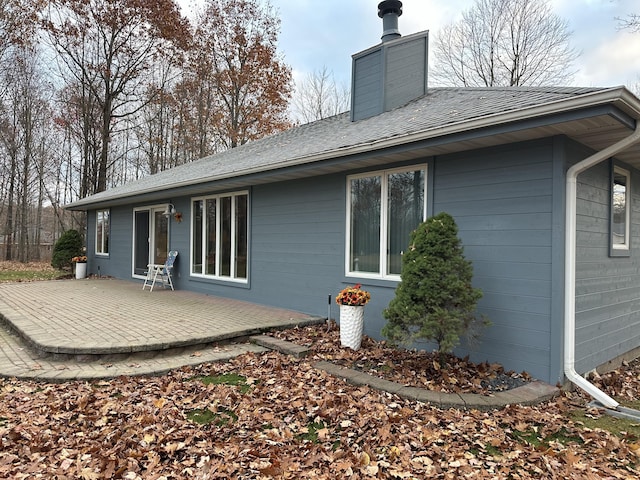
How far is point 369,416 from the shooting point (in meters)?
2.94

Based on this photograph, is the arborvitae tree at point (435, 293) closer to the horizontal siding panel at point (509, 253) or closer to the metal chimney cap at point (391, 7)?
the horizontal siding panel at point (509, 253)

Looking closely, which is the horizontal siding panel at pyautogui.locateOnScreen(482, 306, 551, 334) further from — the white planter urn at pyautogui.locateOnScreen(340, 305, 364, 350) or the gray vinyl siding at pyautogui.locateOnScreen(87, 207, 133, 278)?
the gray vinyl siding at pyautogui.locateOnScreen(87, 207, 133, 278)

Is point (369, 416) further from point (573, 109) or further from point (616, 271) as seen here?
point (616, 271)

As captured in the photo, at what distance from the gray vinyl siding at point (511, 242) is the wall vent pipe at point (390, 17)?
3698 millimetres

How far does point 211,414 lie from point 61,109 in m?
18.6

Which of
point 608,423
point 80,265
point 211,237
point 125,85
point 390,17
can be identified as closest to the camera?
point 608,423

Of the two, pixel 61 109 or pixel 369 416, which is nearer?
pixel 369 416

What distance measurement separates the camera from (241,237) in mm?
7375

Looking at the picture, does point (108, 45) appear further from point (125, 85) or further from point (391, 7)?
point (391, 7)

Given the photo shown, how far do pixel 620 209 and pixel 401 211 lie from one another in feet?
8.94

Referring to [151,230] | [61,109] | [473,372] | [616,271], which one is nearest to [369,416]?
[473,372]

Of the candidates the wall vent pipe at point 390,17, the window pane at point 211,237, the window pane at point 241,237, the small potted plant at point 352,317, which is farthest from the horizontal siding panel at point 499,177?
the window pane at point 211,237

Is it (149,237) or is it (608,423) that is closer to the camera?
(608,423)

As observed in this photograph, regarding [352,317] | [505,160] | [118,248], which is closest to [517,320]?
[505,160]
